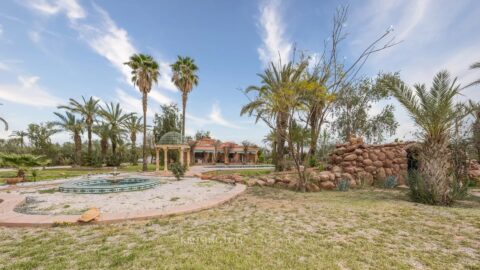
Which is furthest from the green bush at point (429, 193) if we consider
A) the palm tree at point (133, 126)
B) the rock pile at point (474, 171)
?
the palm tree at point (133, 126)

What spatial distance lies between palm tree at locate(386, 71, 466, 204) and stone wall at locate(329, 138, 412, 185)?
4113 mm

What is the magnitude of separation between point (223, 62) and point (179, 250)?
18140 mm

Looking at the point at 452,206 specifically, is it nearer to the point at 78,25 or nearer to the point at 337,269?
the point at 337,269

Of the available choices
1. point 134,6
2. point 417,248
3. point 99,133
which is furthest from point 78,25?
point 99,133

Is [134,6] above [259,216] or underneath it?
above

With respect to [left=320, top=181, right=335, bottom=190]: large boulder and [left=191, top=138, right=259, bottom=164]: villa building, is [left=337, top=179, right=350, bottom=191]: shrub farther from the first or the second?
[left=191, top=138, right=259, bottom=164]: villa building

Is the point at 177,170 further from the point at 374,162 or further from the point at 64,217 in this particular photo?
the point at 374,162

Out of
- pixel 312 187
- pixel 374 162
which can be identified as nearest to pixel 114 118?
pixel 312 187

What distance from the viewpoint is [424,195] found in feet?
25.2

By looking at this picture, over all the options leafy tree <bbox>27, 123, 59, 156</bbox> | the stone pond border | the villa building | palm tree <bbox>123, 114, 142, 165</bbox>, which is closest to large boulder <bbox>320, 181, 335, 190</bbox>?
the stone pond border

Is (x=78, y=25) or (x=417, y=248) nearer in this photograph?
(x=417, y=248)

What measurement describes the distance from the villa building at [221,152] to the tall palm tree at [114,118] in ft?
33.9

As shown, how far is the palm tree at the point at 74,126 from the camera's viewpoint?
91.4 feet

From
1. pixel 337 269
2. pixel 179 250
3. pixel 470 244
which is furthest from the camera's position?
pixel 470 244
